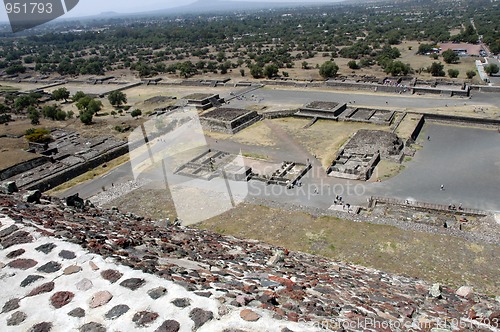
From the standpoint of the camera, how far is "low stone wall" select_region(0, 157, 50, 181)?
2545 cm

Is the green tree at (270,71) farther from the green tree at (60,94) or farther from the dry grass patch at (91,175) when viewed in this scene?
the dry grass patch at (91,175)

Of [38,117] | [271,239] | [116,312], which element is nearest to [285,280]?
[116,312]

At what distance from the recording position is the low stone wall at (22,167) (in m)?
25.4

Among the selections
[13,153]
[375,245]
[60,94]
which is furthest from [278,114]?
[60,94]

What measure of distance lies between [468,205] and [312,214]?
8.28m

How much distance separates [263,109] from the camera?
39.3m

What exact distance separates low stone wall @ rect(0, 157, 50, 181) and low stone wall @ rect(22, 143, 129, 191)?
138 inches

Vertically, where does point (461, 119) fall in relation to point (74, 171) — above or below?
A: below

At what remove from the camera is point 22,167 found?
87.6ft

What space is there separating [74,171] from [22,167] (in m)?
4.23

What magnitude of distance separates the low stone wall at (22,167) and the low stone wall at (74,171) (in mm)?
3515

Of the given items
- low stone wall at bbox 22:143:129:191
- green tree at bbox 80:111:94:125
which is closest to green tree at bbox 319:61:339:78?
green tree at bbox 80:111:94:125

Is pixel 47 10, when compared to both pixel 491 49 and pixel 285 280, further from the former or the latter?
pixel 491 49

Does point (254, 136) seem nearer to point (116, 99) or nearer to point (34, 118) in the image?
point (116, 99)
